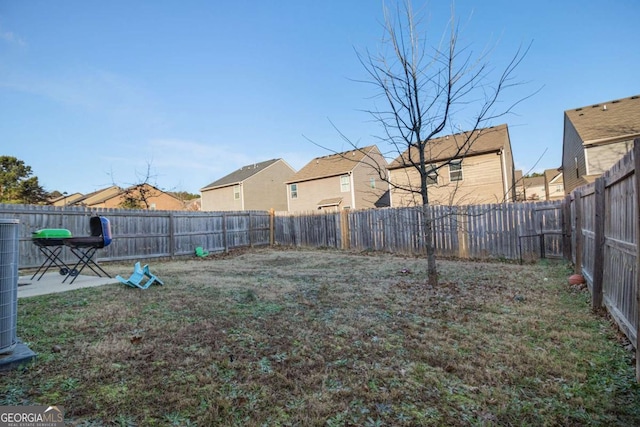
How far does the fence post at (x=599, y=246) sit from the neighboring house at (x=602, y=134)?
1093 centimetres

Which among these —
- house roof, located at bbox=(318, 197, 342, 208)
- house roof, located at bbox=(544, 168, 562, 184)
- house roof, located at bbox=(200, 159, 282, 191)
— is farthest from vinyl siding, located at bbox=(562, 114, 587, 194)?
house roof, located at bbox=(200, 159, 282, 191)

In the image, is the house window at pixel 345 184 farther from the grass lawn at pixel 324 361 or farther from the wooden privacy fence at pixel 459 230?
the grass lawn at pixel 324 361

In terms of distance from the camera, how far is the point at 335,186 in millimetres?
22281

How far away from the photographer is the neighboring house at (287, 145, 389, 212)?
2161 cm

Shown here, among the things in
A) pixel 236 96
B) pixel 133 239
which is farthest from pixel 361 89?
pixel 133 239

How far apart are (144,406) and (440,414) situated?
5.94ft

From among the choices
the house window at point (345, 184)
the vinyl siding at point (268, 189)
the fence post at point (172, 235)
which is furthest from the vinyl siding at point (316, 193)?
the fence post at point (172, 235)

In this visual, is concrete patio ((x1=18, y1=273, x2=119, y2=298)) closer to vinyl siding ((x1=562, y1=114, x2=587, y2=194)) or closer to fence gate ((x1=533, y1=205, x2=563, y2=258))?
fence gate ((x1=533, y1=205, x2=563, y2=258))

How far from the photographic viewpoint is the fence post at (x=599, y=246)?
3.72m

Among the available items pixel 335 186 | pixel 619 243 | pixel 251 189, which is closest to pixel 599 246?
pixel 619 243

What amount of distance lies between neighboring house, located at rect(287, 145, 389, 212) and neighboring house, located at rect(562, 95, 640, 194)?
10.5 metres

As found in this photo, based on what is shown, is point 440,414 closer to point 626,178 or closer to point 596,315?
point 626,178

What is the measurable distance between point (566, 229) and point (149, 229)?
12.9 m

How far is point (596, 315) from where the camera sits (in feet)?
11.8
